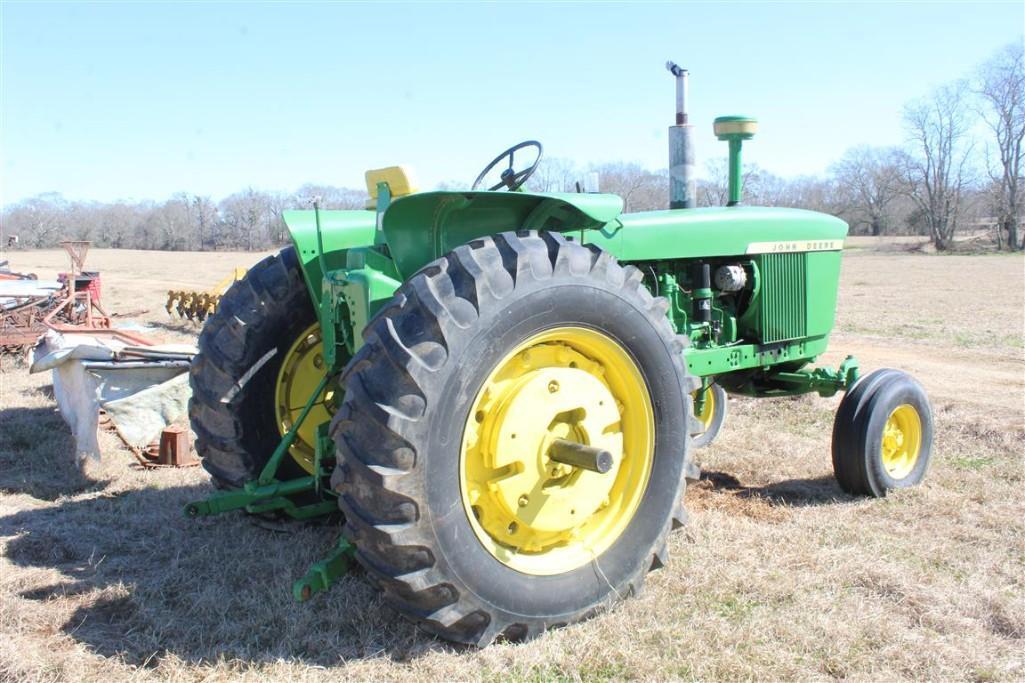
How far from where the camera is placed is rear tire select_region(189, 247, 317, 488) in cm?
360

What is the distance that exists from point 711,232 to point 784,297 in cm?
70

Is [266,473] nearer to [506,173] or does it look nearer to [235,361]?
[235,361]

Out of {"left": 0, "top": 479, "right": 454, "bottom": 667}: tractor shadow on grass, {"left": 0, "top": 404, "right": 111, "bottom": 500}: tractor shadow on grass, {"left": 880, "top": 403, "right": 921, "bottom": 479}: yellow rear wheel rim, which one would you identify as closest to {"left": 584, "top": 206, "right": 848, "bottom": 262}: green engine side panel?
{"left": 880, "top": 403, "right": 921, "bottom": 479}: yellow rear wheel rim

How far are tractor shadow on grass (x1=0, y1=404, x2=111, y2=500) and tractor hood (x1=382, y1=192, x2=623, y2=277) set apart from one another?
9.28 feet

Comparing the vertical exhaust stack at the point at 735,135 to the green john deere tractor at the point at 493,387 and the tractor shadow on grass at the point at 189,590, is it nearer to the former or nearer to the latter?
the green john deere tractor at the point at 493,387

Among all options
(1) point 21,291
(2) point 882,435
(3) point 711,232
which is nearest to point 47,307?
(1) point 21,291

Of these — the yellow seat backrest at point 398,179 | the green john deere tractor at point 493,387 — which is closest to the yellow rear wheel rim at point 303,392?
the green john deere tractor at point 493,387

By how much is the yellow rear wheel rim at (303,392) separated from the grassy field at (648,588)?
15.3 inches

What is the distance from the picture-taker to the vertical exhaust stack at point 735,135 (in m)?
4.58

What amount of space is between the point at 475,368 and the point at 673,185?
2280 millimetres

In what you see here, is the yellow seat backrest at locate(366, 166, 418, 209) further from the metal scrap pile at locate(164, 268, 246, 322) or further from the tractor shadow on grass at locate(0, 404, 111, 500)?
the metal scrap pile at locate(164, 268, 246, 322)

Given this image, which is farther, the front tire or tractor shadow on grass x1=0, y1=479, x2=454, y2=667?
tractor shadow on grass x1=0, y1=479, x2=454, y2=667

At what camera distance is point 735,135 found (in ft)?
15.1

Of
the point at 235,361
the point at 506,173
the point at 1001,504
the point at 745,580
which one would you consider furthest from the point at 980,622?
the point at 235,361
